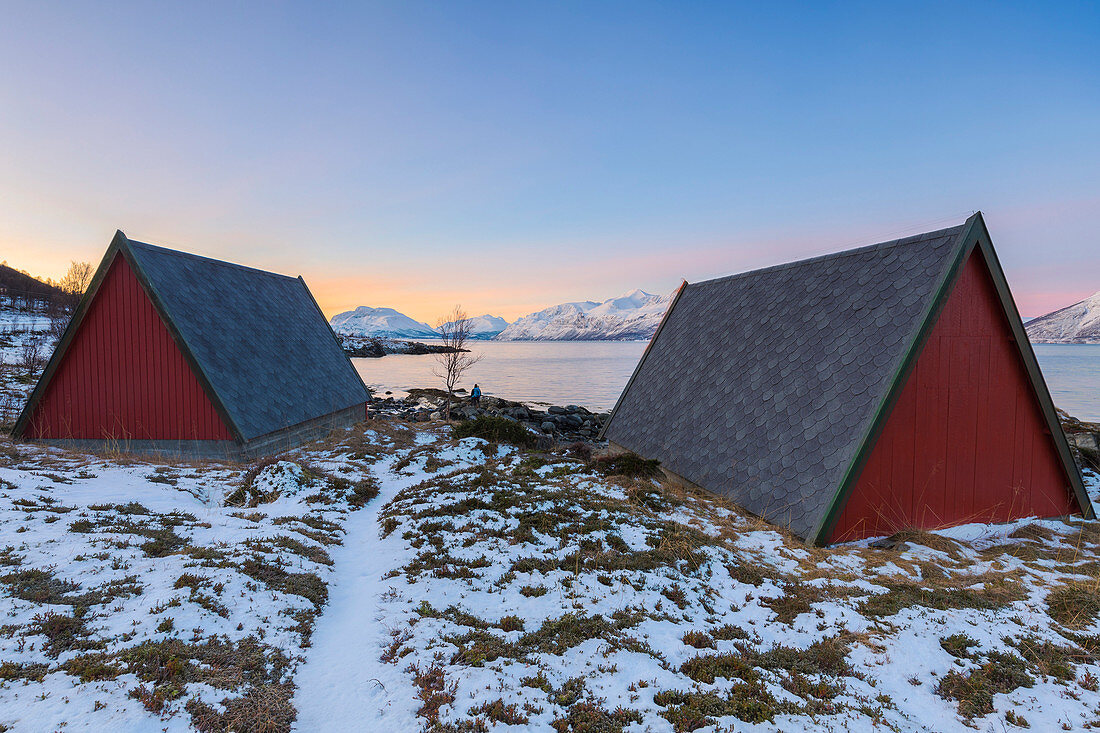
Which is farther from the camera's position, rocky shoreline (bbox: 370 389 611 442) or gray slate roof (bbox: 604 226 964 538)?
rocky shoreline (bbox: 370 389 611 442)

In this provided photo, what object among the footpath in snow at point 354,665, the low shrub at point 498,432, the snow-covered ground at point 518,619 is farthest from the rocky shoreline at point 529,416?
the footpath in snow at point 354,665

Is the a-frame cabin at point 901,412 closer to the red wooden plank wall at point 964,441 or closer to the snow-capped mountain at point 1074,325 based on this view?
the red wooden plank wall at point 964,441

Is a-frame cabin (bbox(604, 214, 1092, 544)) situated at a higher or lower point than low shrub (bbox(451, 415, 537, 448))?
higher

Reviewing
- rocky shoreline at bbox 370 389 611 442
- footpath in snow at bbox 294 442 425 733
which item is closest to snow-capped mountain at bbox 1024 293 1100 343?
rocky shoreline at bbox 370 389 611 442

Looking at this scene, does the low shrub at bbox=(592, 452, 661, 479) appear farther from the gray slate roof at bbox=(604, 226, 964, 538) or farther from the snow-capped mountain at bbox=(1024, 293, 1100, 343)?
the snow-capped mountain at bbox=(1024, 293, 1100, 343)

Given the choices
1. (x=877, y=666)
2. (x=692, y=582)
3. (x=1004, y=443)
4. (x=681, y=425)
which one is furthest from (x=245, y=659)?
(x=1004, y=443)

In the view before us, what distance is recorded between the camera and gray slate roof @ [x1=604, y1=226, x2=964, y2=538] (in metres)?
9.02

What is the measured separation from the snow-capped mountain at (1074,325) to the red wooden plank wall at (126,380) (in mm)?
249149

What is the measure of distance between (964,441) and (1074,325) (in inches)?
10413

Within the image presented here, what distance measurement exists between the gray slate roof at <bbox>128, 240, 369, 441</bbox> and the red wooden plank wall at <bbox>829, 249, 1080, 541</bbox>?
54.7 feet

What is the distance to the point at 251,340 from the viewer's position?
1783 cm

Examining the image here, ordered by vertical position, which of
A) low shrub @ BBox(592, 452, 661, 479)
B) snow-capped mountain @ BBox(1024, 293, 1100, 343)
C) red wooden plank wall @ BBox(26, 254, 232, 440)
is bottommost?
low shrub @ BBox(592, 452, 661, 479)

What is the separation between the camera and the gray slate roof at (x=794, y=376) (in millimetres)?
9023

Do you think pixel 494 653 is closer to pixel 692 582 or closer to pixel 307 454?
pixel 692 582
